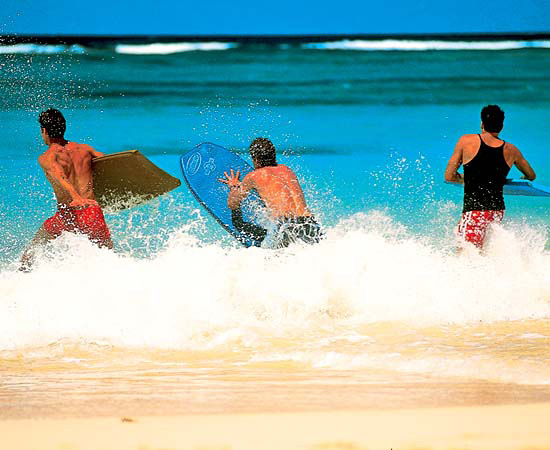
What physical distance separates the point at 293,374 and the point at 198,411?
477mm

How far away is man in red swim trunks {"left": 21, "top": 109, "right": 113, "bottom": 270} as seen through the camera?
364 cm

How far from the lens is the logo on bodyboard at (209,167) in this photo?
429 cm

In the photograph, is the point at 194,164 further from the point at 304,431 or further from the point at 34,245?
the point at 304,431

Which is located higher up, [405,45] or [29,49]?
[405,45]

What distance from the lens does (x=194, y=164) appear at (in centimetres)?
428

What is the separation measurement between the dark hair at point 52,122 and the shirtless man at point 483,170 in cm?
189

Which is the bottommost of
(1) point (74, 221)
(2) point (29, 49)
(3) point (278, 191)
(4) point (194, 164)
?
(1) point (74, 221)

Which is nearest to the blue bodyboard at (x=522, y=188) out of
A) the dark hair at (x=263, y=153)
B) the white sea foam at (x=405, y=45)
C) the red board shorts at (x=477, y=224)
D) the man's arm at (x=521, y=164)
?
the man's arm at (x=521, y=164)

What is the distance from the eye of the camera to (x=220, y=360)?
9.38 ft

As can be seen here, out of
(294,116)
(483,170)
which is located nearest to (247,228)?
(483,170)

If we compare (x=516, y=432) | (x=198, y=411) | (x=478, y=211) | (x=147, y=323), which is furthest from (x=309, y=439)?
(x=478, y=211)

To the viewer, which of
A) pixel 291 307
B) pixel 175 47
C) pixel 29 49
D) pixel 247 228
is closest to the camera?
pixel 291 307

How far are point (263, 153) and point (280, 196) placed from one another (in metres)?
0.23

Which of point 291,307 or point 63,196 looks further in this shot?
point 63,196
